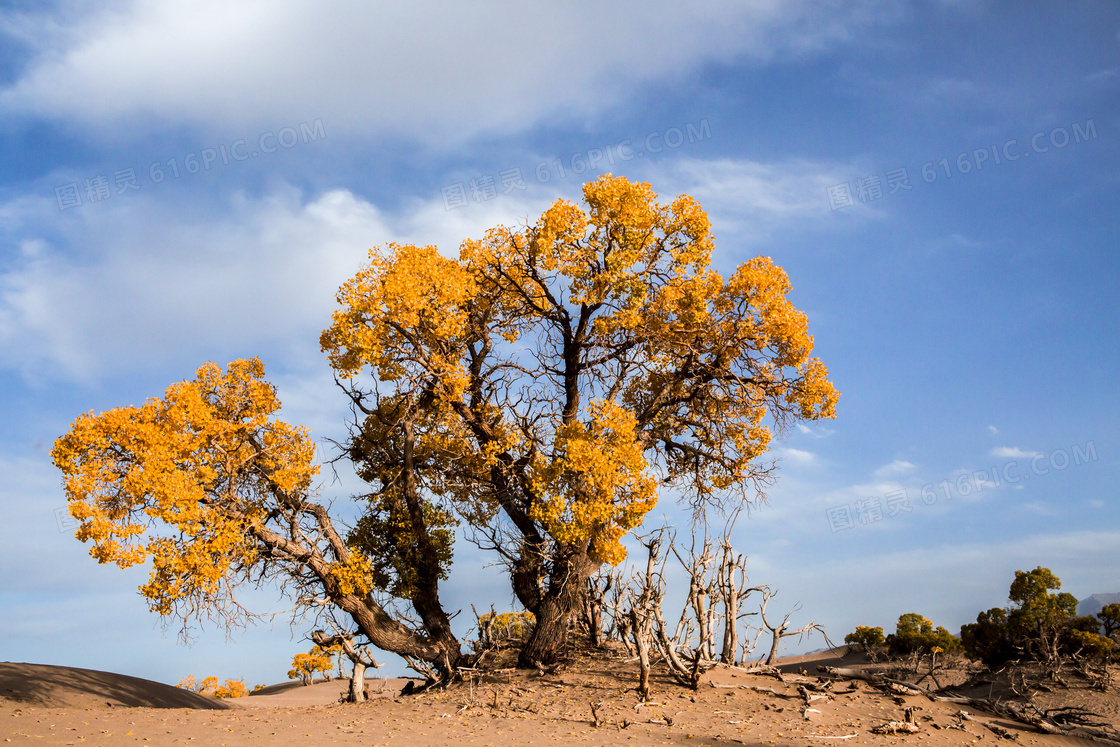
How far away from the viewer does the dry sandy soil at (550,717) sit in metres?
10.3

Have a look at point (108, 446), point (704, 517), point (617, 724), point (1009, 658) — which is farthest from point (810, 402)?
point (108, 446)

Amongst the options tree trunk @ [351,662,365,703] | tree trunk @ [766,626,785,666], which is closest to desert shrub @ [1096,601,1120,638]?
tree trunk @ [766,626,785,666]

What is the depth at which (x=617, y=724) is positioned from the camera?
10789 millimetres

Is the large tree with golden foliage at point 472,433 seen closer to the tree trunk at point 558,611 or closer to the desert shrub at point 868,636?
the tree trunk at point 558,611

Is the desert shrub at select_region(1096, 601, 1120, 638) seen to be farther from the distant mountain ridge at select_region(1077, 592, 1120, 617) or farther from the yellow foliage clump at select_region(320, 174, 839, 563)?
the yellow foliage clump at select_region(320, 174, 839, 563)

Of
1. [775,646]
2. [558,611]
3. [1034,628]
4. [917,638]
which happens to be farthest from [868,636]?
[558,611]

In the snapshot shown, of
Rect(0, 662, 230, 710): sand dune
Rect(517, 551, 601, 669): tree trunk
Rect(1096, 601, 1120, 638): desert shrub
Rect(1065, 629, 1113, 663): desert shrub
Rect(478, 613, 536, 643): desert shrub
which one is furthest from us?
Rect(1096, 601, 1120, 638): desert shrub

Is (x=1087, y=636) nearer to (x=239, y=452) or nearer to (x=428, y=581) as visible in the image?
(x=428, y=581)

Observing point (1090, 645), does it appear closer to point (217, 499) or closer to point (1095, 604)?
point (217, 499)

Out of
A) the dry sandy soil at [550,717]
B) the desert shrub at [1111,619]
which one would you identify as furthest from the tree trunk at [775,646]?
the desert shrub at [1111,619]

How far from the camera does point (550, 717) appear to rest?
11.3 m

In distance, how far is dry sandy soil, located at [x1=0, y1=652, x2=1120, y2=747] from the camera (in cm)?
1031

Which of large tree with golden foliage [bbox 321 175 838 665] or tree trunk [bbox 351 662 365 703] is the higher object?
large tree with golden foliage [bbox 321 175 838 665]

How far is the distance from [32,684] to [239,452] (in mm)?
6811
